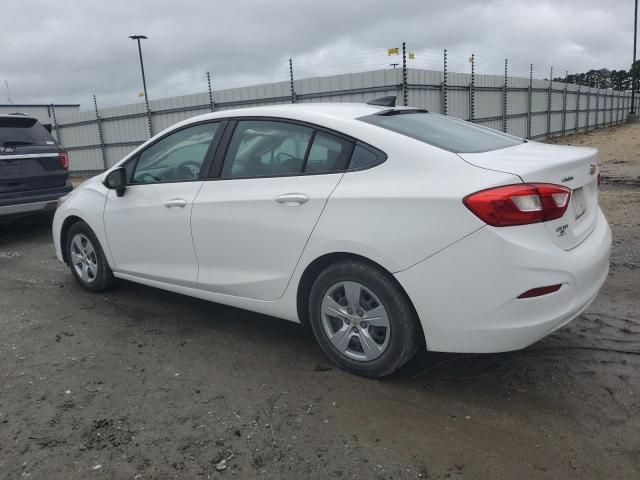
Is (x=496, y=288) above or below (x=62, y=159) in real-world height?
below

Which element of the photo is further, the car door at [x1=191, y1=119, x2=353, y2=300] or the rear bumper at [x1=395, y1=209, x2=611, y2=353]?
the car door at [x1=191, y1=119, x2=353, y2=300]

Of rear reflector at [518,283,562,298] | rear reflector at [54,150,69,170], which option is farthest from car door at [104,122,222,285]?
rear reflector at [54,150,69,170]

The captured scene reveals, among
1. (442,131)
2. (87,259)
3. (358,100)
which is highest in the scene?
(358,100)

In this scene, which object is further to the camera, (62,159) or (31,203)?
(62,159)

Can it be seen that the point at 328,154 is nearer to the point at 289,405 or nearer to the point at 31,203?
the point at 289,405

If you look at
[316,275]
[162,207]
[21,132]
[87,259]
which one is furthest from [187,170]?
[21,132]

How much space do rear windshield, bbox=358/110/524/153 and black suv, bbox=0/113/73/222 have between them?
5762 millimetres

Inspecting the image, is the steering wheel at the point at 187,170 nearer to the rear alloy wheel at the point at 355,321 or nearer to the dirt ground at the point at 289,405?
the dirt ground at the point at 289,405

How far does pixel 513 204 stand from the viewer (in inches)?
97.9

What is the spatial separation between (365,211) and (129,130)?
16499 millimetres

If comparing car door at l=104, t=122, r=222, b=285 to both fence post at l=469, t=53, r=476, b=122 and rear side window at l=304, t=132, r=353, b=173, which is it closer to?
rear side window at l=304, t=132, r=353, b=173

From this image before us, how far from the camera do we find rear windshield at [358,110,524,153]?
301 centimetres

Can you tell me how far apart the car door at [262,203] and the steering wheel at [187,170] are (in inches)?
7.7

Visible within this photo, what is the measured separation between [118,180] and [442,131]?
2.50 m
